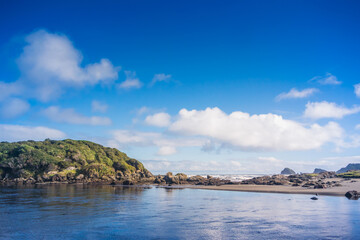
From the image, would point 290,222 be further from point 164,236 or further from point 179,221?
point 164,236

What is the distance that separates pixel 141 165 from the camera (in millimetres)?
133125

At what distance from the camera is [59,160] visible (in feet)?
350

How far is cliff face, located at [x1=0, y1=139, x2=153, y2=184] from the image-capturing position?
9706 centimetres

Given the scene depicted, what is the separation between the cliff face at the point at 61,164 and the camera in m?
97.1

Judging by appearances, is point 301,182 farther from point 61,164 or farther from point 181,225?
point 61,164

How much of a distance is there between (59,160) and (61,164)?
261 centimetres

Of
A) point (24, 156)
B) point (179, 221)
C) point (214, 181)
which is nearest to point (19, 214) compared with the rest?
point (179, 221)

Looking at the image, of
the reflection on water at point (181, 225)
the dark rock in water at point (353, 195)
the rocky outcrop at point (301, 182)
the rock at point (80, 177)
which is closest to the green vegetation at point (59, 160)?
the rock at point (80, 177)

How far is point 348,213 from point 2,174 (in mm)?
116241

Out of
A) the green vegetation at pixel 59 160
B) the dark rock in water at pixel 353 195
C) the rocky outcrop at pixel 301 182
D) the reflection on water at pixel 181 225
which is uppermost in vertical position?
the green vegetation at pixel 59 160

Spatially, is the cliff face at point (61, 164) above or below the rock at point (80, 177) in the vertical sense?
above

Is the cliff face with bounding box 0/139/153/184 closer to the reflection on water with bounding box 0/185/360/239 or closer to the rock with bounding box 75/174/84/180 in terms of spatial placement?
the rock with bounding box 75/174/84/180

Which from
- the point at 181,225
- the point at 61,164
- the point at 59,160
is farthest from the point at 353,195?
the point at 59,160

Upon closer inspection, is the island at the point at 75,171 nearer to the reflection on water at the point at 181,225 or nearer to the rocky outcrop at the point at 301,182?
the rocky outcrop at the point at 301,182
